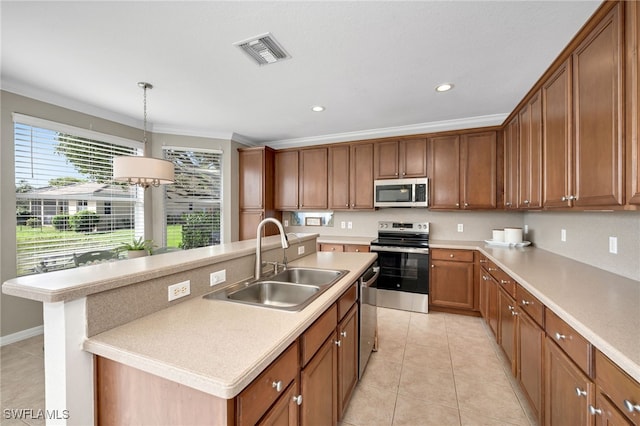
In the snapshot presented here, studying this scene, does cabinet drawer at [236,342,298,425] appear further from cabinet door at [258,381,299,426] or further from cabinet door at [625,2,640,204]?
cabinet door at [625,2,640,204]

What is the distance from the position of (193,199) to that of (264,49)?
9.50 ft

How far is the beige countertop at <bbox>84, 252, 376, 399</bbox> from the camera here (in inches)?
29.2

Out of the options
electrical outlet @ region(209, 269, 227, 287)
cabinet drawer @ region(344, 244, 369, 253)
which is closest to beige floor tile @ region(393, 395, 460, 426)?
electrical outlet @ region(209, 269, 227, 287)

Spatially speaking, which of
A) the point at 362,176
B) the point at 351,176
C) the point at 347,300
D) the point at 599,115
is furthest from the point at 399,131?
the point at 347,300

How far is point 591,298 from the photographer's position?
137cm

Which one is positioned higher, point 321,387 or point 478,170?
point 478,170

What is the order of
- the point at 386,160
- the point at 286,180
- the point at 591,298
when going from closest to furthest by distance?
the point at 591,298, the point at 386,160, the point at 286,180

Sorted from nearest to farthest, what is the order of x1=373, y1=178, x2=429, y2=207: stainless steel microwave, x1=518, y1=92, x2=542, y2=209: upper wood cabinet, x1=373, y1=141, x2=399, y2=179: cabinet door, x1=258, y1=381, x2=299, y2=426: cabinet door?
x1=258, y1=381, x2=299, y2=426: cabinet door < x1=518, y1=92, x2=542, y2=209: upper wood cabinet < x1=373, y1=178, x2=429, y2=207: stainless steel microwave < x1=373, y1=141, x2=399, y2=179: cabinet door

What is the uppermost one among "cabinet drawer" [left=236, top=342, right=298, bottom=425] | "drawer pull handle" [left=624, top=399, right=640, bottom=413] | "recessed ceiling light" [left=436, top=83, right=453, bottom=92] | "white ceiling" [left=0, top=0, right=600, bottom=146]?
"white ceiling" [left=0, top=0, right=600, bottom=146]

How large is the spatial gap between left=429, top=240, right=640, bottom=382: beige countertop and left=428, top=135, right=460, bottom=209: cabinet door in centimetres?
136

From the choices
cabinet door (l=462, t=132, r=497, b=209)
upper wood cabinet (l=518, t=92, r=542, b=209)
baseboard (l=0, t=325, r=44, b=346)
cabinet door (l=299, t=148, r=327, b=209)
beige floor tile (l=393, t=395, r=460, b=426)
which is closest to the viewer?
beige floor tile (l=393, t=395, r=460, b=426)

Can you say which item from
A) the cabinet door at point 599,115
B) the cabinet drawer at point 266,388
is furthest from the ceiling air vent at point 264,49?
the cabinet drawer at point 266,388

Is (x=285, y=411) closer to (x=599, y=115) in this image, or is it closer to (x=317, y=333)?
(x=317, y=333)

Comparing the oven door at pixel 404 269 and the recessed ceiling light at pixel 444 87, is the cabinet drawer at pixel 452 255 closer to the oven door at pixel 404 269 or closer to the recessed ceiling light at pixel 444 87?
the oven door at pixel 404 269
